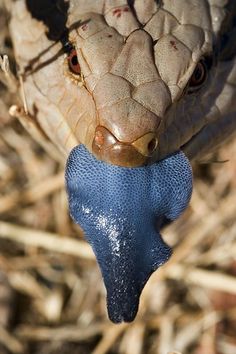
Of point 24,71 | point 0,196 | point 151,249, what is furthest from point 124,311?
point 0,196

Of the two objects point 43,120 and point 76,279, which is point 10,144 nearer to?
point 76,279

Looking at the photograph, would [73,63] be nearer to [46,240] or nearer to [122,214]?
[122,214]

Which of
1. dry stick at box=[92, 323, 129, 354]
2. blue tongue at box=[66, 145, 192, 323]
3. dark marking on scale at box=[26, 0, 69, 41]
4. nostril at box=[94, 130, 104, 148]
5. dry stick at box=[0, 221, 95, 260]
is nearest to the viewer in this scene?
nostril at box=[94, 130, 104, 148]

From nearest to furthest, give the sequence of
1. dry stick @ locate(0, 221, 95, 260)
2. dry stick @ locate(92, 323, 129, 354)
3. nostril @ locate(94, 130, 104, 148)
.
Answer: nostril @ locate(94, 130, 104, 148) → dry stick @ locate(92, 323, 129, 354) → dry stick @ locate(0, 221, 95, 260)

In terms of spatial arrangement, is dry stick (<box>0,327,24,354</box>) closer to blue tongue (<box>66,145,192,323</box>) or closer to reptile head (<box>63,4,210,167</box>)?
blue tongue (<box>66,145,192,323</box>)

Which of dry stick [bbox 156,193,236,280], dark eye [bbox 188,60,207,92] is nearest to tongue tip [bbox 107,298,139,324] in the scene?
dark eye [bbox 188,60,207,92]

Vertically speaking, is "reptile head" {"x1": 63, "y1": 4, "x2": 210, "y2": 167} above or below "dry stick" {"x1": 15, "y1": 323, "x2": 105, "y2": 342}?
above
